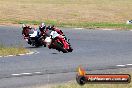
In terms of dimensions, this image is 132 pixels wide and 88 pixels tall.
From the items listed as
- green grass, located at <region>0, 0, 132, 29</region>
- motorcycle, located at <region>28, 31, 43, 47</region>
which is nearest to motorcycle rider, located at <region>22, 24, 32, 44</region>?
motorcycle, located at <region>28, 31, 43, 47</region>

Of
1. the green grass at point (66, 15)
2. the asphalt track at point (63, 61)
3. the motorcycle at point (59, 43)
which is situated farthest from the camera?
the green grass at point (66, 15)

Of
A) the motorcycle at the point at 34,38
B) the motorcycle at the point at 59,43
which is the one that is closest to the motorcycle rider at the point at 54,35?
the motorcycle at the point at 59,43

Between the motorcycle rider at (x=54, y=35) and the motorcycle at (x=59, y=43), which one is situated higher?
the motorcycle rider at (x=54, y=35)

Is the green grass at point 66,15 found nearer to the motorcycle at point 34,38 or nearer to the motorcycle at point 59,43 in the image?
the motorcycle at point 34,38

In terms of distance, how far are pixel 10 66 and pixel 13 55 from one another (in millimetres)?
3417

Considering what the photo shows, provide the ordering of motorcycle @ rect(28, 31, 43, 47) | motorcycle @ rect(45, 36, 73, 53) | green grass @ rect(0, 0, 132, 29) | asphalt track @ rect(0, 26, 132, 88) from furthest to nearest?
green grass @ rect(0, 0, 132, 29)
asphalt track @ rect(0, 26, 132, 88)
motorcycle @ rect(28, 31, 43, 47)
motorcycle @ rect(45, 36, 73, 53)

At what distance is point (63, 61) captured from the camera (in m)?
18.1

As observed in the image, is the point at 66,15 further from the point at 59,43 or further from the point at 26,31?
the point at 59,43

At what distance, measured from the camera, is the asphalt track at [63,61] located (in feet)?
45.6

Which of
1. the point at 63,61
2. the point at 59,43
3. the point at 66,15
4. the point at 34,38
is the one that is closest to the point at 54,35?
the point at 59,43

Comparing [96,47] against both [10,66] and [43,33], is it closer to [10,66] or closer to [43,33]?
[10,66]

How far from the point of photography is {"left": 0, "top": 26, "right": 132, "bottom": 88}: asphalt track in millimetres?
13906

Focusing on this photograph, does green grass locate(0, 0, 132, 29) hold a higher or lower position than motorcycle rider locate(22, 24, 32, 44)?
lower

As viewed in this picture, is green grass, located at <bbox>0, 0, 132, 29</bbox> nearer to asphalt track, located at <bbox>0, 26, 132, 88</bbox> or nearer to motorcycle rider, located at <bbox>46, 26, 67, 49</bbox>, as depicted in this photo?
asphalt track, located at <bbox>0, 26, 132, 88</bbox>
